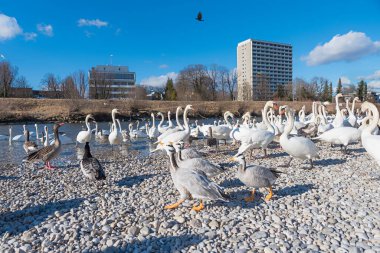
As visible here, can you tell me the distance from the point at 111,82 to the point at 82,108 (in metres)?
44.5

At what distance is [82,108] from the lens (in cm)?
4872

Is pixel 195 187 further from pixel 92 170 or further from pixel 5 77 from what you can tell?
pixel 5 77

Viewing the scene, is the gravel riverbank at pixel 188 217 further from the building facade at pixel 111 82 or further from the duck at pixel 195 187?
the building facade at pixel 111 82

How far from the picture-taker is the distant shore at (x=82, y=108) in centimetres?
4369

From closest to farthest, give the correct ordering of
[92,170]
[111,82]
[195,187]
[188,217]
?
[188,217] → [195,187] → [92,170] → [111,82]

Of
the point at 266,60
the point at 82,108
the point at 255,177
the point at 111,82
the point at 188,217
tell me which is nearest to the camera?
the point at 188,217

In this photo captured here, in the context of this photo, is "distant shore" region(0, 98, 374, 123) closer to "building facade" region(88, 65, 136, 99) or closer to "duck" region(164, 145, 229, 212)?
"building facade" region(88, 65, 136, 99)

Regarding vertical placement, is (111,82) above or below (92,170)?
above

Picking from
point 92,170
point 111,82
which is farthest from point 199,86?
point 92,170

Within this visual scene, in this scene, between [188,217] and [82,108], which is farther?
[82,108]

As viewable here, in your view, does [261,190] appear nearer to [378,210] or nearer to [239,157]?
[239,157]

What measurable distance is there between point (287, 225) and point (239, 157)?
1.87 meters

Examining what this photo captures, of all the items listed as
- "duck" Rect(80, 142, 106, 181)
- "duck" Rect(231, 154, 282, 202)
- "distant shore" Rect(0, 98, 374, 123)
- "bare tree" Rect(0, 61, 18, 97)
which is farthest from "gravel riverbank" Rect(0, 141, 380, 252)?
"bare tree" Rect(0, 61, 18, 97)

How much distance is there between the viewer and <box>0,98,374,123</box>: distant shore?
4369 cm
